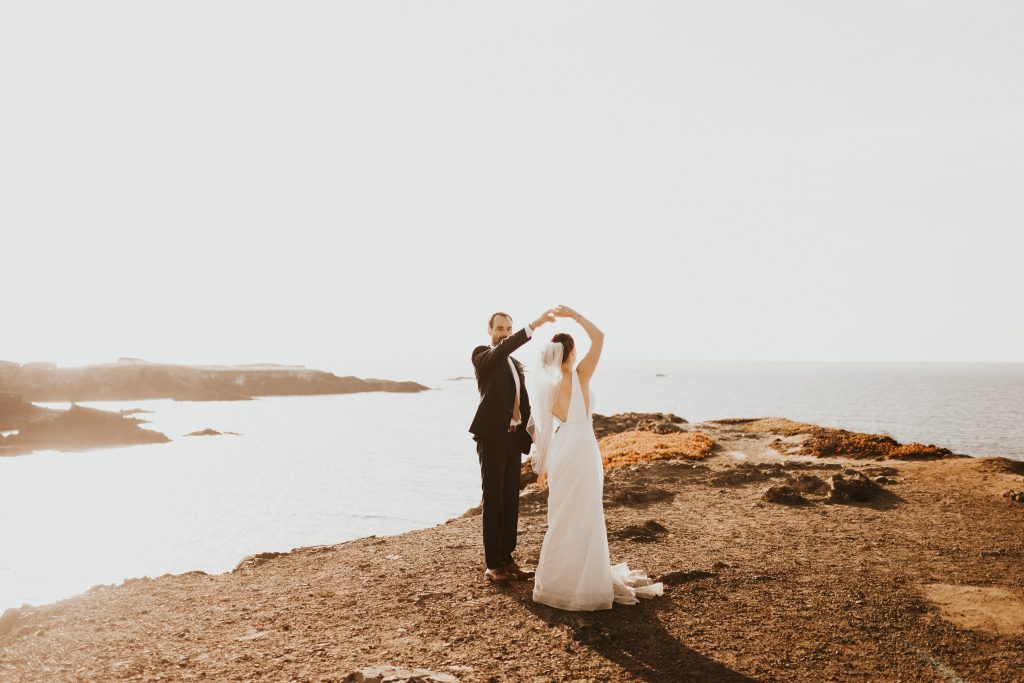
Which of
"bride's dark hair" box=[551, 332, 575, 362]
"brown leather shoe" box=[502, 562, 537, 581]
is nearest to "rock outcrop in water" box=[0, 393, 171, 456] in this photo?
"brown leather shoe" box=[502, 562, 537, 581]

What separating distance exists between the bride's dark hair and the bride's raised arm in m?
0.18

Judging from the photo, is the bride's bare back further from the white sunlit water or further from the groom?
the white sunlit water

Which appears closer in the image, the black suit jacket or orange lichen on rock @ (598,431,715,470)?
the black suit jacket

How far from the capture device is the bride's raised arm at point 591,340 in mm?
6688

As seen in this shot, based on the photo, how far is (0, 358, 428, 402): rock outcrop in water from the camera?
280ft

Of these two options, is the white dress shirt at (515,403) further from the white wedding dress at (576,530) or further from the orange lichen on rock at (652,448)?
the orange lichen on rock at (652,448)

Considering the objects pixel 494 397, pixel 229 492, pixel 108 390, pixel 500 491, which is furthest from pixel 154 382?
pixel 494 397

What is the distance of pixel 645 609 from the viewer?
669cm

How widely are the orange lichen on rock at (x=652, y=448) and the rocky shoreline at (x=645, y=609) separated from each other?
5202 mm

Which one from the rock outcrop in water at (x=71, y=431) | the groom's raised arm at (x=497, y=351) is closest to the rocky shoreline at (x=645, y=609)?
the groom's raised arm at (x=497, y=351)

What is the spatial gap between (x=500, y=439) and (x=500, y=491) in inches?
23.2

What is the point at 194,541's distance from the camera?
66.7 ft

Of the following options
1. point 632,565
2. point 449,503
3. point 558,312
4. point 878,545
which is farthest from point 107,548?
point 878,545

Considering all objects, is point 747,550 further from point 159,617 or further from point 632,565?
point 159,617
